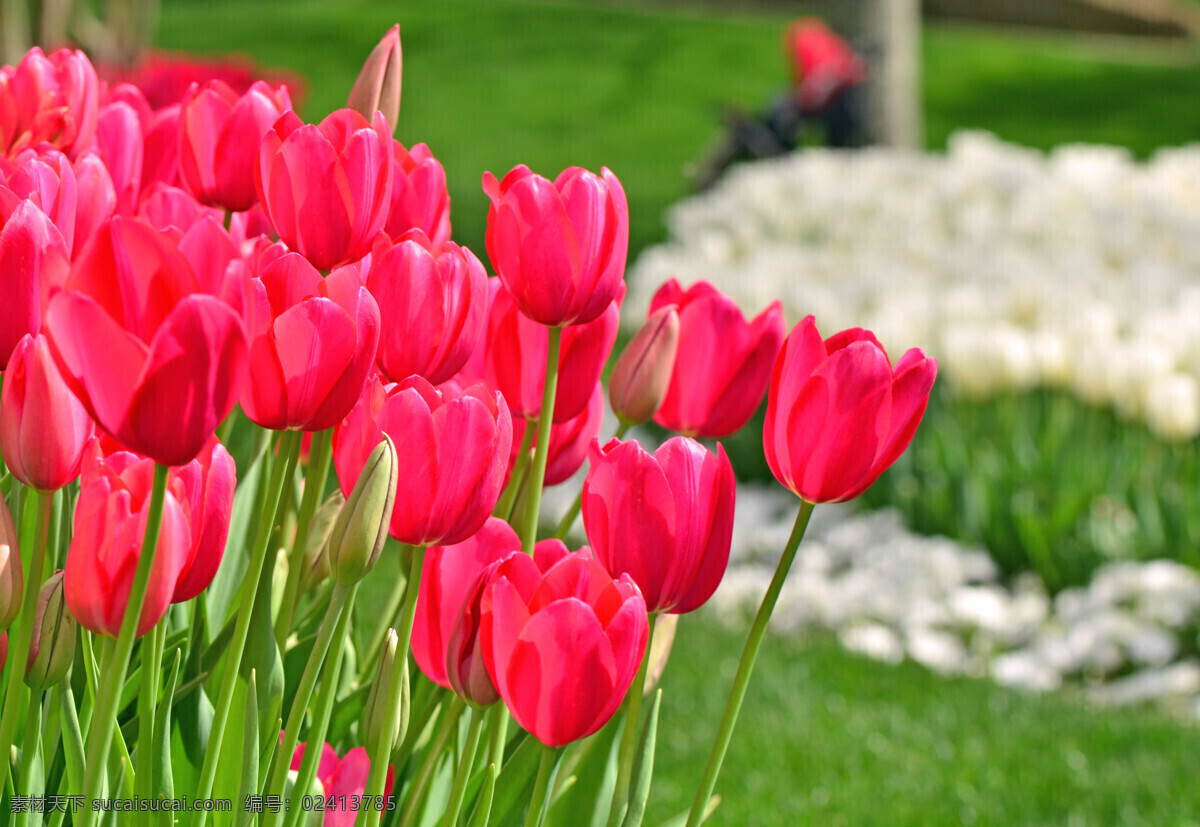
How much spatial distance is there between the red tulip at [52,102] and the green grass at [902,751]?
1.88 m

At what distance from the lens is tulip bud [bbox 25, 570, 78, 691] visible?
2.63 ft

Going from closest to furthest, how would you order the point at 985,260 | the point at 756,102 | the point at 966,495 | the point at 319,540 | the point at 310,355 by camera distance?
the point at 310,355, the point at 319,540, the point at 966,495, the point at 985,260, the point at 756,102

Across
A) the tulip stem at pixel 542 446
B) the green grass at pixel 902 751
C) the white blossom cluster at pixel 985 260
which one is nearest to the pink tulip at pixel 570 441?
the tulip stem at pixel 542 446

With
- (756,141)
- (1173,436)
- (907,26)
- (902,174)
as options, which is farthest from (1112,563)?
(907,26)

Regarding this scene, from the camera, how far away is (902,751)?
3.12 m

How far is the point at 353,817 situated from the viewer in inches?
36.8

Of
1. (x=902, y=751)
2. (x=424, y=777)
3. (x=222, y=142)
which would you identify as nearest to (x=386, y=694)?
(x=424, y=777)

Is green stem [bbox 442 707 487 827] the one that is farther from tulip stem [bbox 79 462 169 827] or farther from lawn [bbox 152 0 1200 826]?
lawn [bbox 152 0 1200 826]

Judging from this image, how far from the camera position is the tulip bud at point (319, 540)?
1040 millimetres

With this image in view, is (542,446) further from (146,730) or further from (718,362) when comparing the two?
(146,730)

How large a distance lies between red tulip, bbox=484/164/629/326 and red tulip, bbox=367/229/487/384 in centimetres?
4

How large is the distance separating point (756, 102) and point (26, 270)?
1452 centimetres

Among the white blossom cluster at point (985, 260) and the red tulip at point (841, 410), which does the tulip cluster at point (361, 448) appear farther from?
the white blossom cluster at point (985, 260)

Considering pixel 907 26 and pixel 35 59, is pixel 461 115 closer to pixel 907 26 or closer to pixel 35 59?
pixel 907 26
